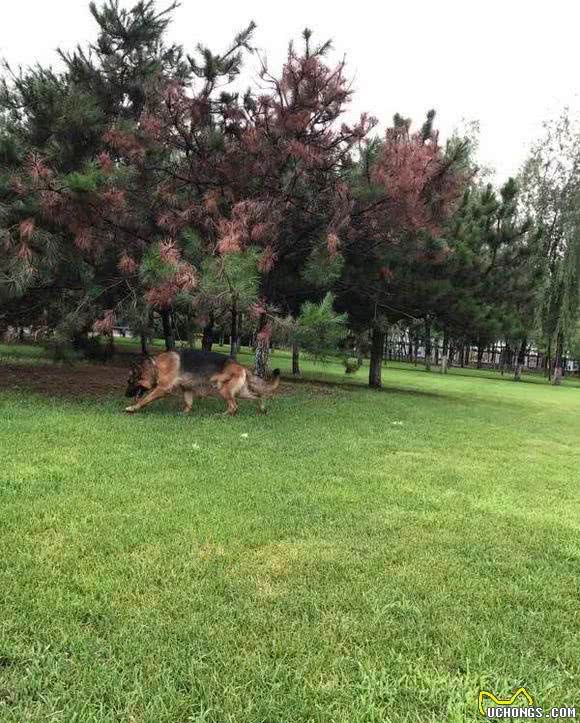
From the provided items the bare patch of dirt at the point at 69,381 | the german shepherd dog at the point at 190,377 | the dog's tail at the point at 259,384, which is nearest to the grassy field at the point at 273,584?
the german shepherd dog at the point at 190,377

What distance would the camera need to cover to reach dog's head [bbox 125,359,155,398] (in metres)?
8.88

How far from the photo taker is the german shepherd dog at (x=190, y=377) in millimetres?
8734

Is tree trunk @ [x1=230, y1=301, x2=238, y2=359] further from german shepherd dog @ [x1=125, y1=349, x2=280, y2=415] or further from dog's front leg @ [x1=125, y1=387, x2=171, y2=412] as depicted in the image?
dog's front leg @ [x1=125, y1=387, x2=171, y2=412]

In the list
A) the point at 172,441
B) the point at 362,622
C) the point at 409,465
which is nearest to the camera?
the point at 362,622

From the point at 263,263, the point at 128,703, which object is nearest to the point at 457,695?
the point at 128,703

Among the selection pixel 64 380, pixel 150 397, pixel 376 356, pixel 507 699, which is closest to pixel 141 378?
pixel 150 397

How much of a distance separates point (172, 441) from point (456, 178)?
7.35 meters

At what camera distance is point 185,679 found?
2.27 meters

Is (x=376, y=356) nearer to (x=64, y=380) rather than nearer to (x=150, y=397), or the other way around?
(x=64, y=380)

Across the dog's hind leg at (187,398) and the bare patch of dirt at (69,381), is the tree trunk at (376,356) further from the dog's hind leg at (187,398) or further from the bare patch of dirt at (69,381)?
the dog's hind leg at (187,398)

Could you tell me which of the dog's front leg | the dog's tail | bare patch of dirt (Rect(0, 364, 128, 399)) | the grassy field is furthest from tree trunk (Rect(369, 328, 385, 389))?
the grassy field

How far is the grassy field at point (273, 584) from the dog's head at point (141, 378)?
2.52 meters

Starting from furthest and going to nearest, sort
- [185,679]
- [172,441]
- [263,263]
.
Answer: [263,263] < [172,441] < [185,679]

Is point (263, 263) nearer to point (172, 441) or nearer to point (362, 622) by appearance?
point (172, 441)
